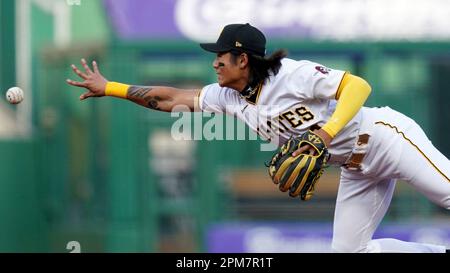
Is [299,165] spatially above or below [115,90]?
below

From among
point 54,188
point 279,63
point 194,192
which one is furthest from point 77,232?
point 279,63

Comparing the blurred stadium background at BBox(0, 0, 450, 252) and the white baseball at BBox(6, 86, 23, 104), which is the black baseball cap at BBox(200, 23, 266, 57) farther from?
the blurred stadium background at BBox(0, 0, 450, 252)

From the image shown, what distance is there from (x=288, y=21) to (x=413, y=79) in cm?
148

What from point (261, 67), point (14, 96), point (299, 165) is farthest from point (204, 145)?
point (299, 165)

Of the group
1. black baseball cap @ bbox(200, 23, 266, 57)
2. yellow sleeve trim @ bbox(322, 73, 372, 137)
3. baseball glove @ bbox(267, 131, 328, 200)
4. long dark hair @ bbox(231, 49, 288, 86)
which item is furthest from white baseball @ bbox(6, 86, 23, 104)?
yellow sleeve trim @ bbox(322, 73, 372, 137)

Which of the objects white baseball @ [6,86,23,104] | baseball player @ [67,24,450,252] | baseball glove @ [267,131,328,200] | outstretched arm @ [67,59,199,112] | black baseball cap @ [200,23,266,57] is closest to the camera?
baseball glove @ [267,131,328,200]

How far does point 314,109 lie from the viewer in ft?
17.5

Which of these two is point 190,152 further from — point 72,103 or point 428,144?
point 428,144

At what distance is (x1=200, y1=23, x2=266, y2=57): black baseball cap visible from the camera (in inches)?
209

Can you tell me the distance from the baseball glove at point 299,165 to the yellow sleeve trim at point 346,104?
0.10 metres

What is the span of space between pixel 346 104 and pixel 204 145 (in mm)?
5530

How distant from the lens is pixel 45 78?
1130 centimetres

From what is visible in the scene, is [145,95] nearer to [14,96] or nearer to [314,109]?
[14,96]

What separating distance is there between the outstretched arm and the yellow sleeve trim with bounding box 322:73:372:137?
880 millimetres
